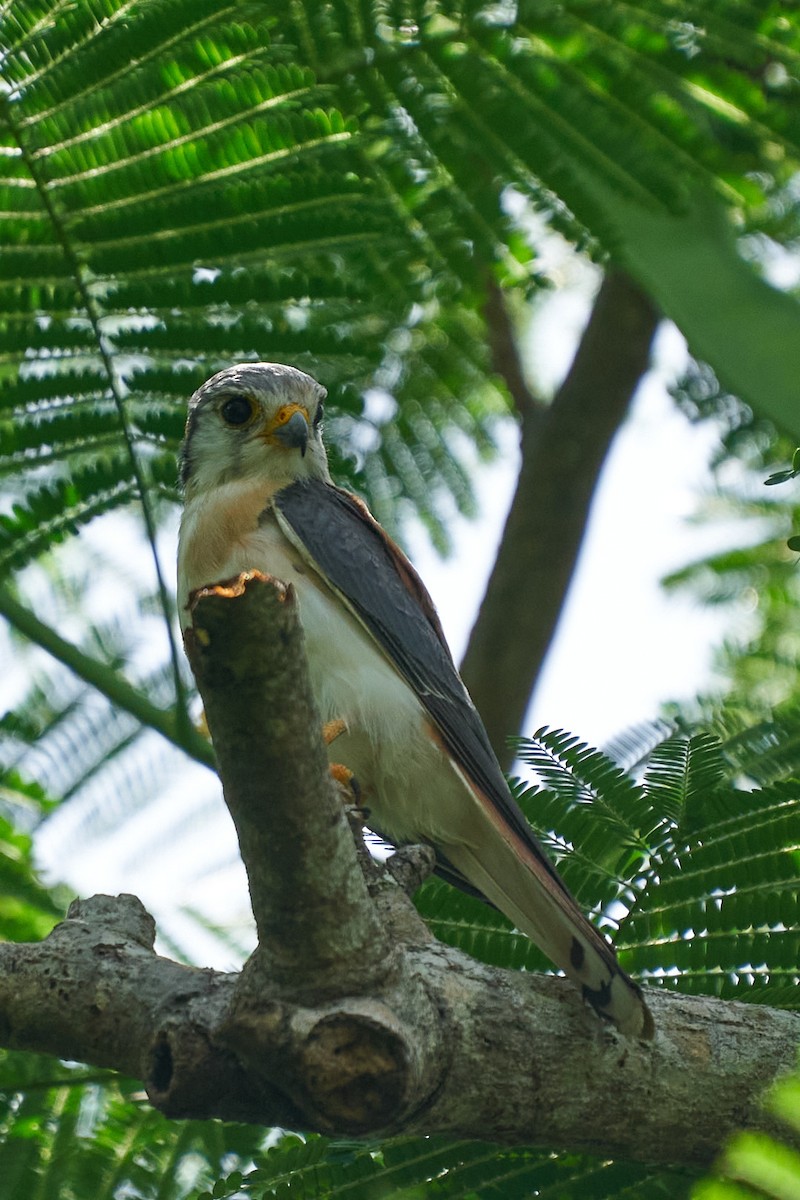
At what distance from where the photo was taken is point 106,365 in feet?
14.1

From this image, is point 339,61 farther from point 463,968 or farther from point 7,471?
point 463,968

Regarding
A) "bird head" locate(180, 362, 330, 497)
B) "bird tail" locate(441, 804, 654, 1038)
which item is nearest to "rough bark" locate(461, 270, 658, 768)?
"bird head" locate(180, 362, 330, 497)

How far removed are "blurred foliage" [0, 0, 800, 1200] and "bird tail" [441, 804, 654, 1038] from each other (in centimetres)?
13

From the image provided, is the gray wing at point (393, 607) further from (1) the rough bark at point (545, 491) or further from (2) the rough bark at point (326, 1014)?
(1) the rough bark at point (545, 491)

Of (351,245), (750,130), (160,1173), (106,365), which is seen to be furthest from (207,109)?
(160,1173)

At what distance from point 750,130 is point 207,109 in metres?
1.82

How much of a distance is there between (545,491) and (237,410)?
173cm

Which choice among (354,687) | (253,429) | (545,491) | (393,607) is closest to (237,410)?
(253,429)

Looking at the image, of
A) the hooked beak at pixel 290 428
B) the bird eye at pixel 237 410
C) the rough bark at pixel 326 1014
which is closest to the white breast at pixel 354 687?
the hooked beak at pixel 290 428

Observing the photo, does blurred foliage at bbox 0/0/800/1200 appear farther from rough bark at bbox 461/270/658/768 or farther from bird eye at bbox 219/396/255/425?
rough bark at bbox 461/270/658/768

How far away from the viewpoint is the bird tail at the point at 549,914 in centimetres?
287

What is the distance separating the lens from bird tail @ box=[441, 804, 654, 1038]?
2867 mm

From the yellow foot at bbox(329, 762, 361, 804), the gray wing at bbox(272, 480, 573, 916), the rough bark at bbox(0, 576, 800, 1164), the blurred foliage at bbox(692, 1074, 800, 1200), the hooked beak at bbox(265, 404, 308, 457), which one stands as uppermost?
the hooked beak at bbox(265, 404, 308, 457)

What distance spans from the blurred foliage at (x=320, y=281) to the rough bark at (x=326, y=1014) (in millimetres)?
317
